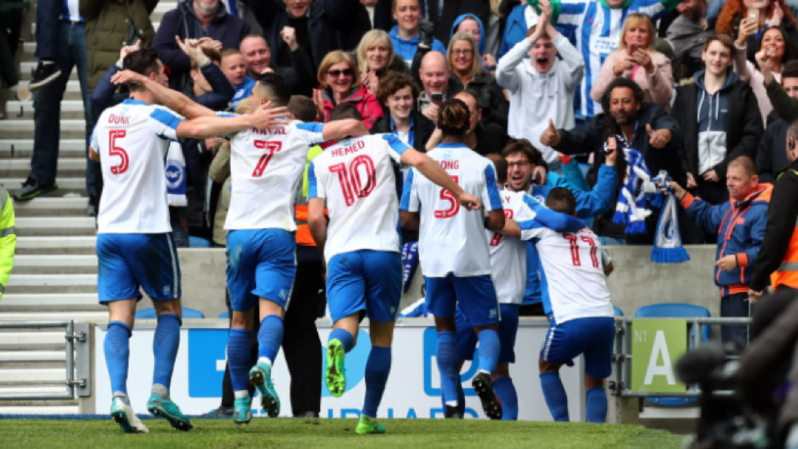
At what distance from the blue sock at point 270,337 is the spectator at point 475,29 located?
6.03m

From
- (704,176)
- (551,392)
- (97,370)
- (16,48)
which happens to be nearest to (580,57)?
(704,176)

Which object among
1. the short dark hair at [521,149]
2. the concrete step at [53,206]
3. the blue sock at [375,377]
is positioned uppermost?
the short dark hair at [521,149]

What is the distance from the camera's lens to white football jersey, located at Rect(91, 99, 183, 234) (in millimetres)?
7273

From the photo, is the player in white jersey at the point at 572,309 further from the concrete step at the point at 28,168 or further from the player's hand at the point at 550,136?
the concrete step at the point at 28,168

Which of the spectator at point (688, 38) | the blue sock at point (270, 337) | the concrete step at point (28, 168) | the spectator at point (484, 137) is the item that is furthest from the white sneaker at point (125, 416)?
the spectator at point (688, 38)

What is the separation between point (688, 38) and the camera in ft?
42.6

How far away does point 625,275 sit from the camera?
10977mm

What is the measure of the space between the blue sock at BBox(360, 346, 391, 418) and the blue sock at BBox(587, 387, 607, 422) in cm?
227

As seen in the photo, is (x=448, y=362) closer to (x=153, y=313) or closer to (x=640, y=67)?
(x=153, y=313)

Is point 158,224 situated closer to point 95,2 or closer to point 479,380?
point 479,380

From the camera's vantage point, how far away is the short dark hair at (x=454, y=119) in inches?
334

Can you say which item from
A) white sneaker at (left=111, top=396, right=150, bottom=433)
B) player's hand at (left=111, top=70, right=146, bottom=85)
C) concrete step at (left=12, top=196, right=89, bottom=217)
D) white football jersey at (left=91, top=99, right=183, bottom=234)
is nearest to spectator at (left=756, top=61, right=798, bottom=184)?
white football jersey at (left=91, top=99, right=183, bottom=234)

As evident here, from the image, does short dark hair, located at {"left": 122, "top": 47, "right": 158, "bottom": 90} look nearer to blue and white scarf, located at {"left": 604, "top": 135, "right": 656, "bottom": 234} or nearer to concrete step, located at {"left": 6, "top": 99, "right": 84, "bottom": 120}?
blue and white scarf, located at {"left": 604, "top": 135, "right": 656, "bottom": 234}

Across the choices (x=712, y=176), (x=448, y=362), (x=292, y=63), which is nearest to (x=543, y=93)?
(x=712, y=176)
